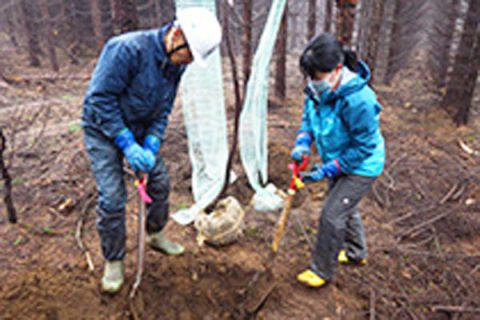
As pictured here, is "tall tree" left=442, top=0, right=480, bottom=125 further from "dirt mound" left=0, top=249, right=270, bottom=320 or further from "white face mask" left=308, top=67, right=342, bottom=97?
"dirt mound" left=0, top=249, right=270, bottom=320

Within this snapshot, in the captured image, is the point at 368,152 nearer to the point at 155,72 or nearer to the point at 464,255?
the point at 155,72

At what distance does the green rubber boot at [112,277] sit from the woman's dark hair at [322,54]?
71.1 inches

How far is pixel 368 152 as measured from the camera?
225 cm

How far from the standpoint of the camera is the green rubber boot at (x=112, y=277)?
2.34 meters

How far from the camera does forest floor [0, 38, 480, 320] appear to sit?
2371 mm

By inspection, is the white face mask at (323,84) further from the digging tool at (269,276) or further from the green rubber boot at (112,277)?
the green rubber boot at (112,277)

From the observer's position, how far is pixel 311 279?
2.58 metres

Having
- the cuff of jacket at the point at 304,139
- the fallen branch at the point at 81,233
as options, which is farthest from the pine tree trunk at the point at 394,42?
the fallen branch at the point at 81,233

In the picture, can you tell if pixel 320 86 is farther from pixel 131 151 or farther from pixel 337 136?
pixel 131 151

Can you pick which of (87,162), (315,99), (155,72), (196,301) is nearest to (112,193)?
(155,72)

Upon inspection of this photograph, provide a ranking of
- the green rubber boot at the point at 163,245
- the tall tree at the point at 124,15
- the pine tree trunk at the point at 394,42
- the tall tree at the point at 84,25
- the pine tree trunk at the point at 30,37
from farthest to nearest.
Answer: the tall tree at the point at 84,25, the pine tree trunk at the point at 30,37, the pine tree trunk at the point at 394,42, the tall tree at the point at 124,15, the green rubber boot at the point at 163,245

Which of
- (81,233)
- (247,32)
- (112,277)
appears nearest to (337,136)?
(112,277)

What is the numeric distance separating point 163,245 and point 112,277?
52cm

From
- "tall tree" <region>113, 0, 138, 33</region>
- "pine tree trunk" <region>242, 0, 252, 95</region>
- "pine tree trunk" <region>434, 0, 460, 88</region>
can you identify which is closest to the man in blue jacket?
"tall tree" <region>113, 0, 138, 33</region>
